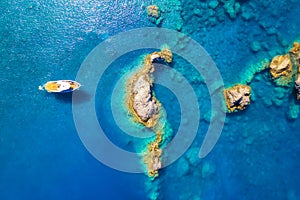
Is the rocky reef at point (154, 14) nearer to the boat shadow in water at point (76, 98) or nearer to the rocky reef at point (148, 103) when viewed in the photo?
the rocky reef at point (148, 103)

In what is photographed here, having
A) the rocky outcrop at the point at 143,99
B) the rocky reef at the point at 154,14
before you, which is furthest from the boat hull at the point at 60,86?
the rocky reef at the point at 154,14

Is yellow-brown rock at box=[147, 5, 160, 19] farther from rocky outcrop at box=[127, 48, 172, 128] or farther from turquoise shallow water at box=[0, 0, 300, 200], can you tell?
rocky outcrop at box=[127, 48, 172, 128]

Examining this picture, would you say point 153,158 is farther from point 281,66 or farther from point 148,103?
point 281,66

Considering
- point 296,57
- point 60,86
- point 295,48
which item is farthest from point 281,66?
point 60,86

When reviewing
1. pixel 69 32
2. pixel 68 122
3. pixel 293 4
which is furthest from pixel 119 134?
pixel 293 4

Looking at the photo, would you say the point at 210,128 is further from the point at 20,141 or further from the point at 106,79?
the point at 20,141

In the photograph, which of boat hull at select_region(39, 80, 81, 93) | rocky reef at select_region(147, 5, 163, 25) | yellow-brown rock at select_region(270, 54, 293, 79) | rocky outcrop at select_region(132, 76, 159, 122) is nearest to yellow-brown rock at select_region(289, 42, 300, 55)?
yellow-brown rock at select_region(270, 54, 293, 79)
